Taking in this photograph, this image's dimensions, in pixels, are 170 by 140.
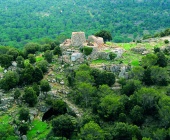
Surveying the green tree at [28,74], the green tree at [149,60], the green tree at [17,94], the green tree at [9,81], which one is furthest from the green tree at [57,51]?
the green tree at [149,60]

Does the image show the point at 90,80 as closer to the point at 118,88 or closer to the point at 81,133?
the point at 118,88

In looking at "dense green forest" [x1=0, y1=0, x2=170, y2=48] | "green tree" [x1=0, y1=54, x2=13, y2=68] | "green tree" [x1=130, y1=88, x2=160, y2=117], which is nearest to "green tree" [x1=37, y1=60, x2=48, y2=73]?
"green tree" [x1=0, y1=54, x2=13, y2=68]

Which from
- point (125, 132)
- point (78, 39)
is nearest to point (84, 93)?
point (125, 132)

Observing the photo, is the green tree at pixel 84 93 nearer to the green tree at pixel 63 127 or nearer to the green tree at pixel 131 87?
the green tree at pixel 131 87

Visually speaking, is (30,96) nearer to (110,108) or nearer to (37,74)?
(37,74)

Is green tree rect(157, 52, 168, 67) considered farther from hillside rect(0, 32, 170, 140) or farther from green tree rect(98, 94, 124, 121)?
green tree rect(98, 94, 124, 121)
